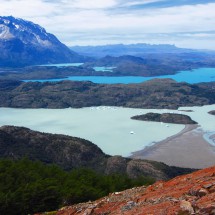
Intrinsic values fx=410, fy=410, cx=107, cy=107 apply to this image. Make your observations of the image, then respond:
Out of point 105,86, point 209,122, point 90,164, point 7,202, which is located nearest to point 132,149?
point 90,164

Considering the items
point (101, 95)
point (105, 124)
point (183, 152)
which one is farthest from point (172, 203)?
point (101, 95)

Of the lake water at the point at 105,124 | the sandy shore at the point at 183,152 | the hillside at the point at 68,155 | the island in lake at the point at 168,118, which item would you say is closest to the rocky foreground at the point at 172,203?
the hillside at the point at 68,155

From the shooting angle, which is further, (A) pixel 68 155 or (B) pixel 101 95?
(B) pixel 101 95

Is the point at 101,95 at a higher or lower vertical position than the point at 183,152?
higher

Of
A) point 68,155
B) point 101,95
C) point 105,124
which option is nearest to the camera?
point 68,155

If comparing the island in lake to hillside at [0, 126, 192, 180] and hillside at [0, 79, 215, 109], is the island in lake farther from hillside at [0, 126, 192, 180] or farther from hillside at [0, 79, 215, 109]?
hillside at [0, 126, 192, 180]

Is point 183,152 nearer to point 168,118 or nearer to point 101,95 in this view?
point 168,118

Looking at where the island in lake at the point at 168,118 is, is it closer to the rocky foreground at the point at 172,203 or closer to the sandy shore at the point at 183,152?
the sandy shore at the point at 183,152
